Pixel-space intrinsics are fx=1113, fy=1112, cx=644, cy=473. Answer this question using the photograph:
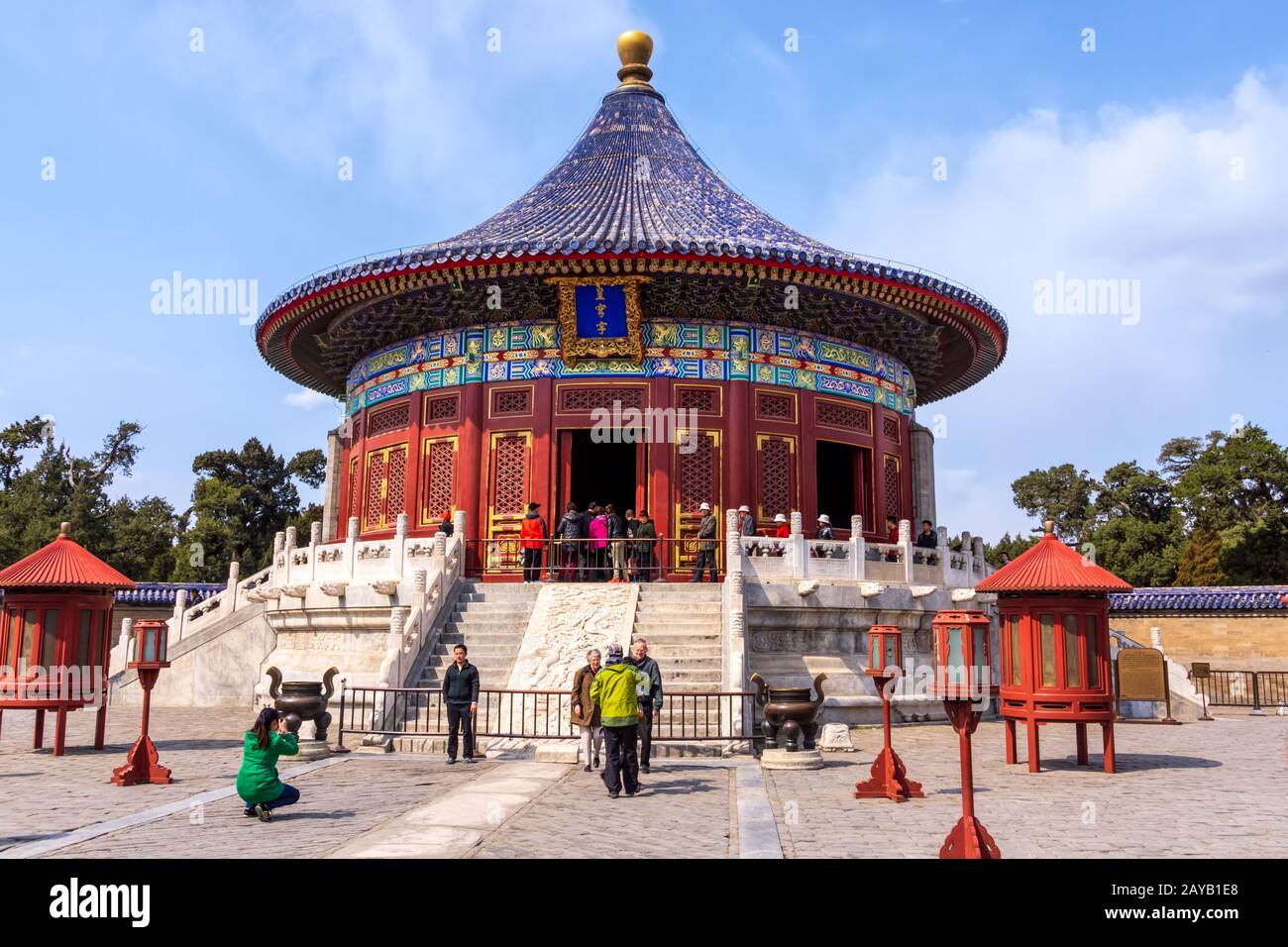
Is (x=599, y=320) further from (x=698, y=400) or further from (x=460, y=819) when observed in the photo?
(x=460, y=819)

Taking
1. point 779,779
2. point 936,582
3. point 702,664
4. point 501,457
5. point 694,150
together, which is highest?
point 694,150

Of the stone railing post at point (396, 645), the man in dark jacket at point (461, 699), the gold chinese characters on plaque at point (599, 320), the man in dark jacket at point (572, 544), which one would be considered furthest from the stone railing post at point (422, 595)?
the gold chinese characters on plaque at point (599, 320)

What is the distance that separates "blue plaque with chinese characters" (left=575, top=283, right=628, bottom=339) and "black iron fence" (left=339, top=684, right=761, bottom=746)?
788 centimetres

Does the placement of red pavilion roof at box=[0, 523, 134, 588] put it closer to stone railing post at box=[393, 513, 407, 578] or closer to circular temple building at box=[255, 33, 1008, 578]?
stone railing post at box=[393, 513, 407, 578]

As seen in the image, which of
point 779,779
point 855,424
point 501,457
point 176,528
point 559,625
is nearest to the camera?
point 779,779

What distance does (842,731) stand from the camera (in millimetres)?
12938

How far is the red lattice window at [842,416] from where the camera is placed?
810 inches

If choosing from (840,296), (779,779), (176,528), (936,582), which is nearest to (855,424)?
(840,296)

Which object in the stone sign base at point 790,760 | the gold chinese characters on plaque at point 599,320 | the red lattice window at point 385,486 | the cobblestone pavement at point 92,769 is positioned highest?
the gold chinese characters on plaque at point 599,320

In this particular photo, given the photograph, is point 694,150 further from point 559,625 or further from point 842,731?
point 842,731

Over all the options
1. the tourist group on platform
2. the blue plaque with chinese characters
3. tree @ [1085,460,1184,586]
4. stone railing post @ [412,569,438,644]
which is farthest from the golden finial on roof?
tree @ [1085,460,1184,586]

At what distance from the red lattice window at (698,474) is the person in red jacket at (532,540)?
8.35 ft

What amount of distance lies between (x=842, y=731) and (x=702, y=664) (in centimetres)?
200

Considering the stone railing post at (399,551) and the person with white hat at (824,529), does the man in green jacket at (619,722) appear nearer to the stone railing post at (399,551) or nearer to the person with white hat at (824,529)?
the stone railing post at (399,551)
